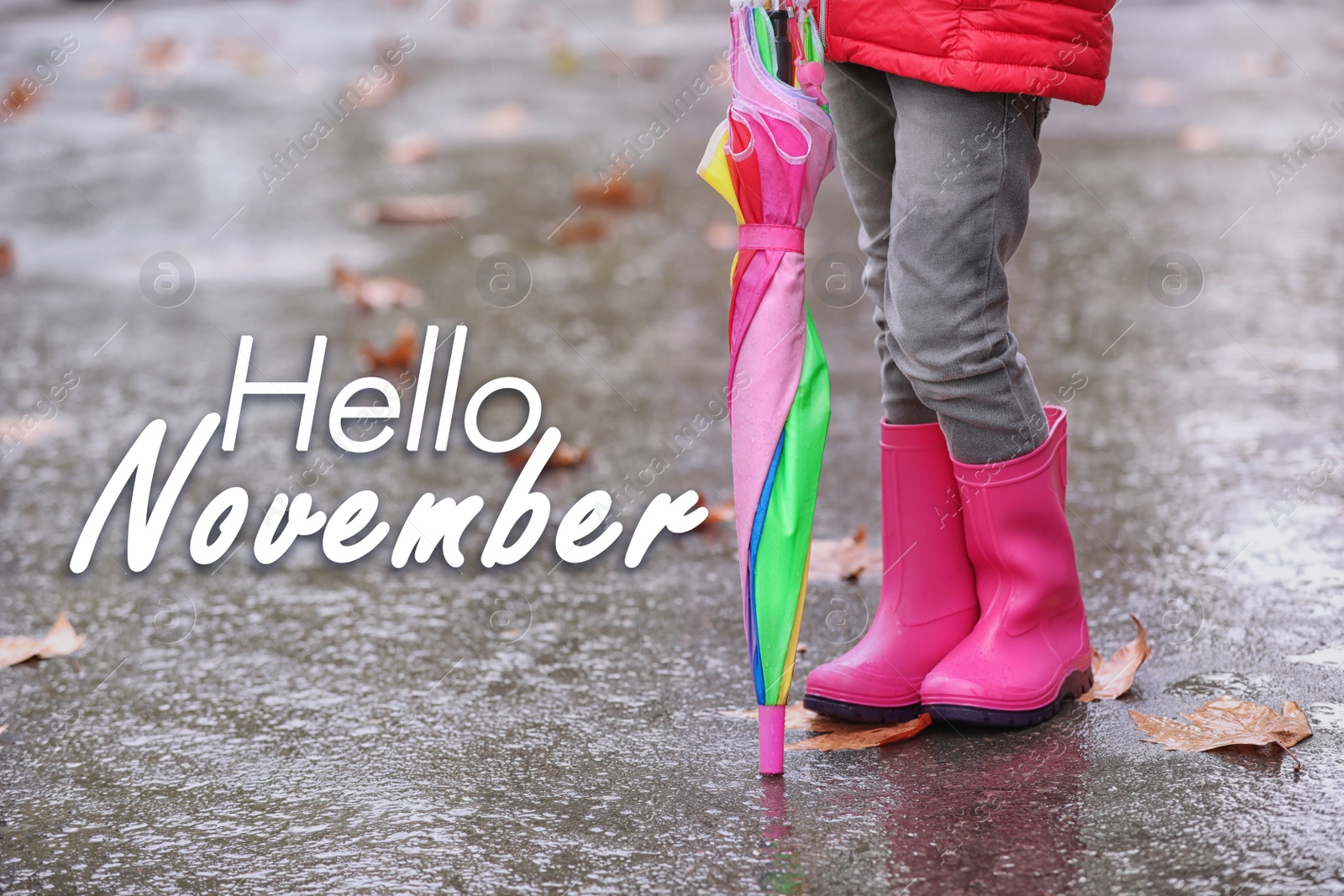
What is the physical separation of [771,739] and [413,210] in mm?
3753

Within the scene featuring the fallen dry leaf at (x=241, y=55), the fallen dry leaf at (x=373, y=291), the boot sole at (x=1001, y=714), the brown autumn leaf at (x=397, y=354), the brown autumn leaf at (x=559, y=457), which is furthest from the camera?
the fallen dry leaf at (x=241, y=55)

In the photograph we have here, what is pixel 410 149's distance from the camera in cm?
609

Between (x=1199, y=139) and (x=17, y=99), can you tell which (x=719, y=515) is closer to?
(x=1199, y=139)

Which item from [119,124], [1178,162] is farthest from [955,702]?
[119,124]

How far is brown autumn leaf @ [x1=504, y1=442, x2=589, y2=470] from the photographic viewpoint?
3133 millimetres

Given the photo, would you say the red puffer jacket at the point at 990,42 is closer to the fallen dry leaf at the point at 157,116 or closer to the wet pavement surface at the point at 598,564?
the wet pavement surface at the point at 598,564

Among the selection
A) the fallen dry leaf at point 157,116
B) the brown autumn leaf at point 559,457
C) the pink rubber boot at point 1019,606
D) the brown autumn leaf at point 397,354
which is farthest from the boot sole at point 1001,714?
the fallen dry leaf at point 157,116

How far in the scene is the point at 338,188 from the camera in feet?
18.4

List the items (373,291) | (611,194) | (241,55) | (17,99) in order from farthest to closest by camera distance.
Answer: (241,55), (17,99), (611,194), (373,291)

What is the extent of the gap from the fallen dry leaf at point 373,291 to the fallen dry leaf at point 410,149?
1.65m

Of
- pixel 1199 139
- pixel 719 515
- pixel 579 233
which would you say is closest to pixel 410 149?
pixel 579 233

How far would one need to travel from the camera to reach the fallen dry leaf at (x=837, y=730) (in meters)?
1.97

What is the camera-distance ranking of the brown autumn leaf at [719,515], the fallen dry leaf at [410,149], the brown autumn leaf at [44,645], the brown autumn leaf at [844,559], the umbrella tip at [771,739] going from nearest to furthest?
1. the umbrella tip at [771,739]
2. the brown autumn leaf at [44,645]
3. the brown autumn leaf at [844,559]
4. the brown autumn leaf at [719,515]
5. the fallen dry leaf at [410,149]

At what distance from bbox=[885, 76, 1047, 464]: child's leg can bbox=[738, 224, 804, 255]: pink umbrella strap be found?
6.8 inches
